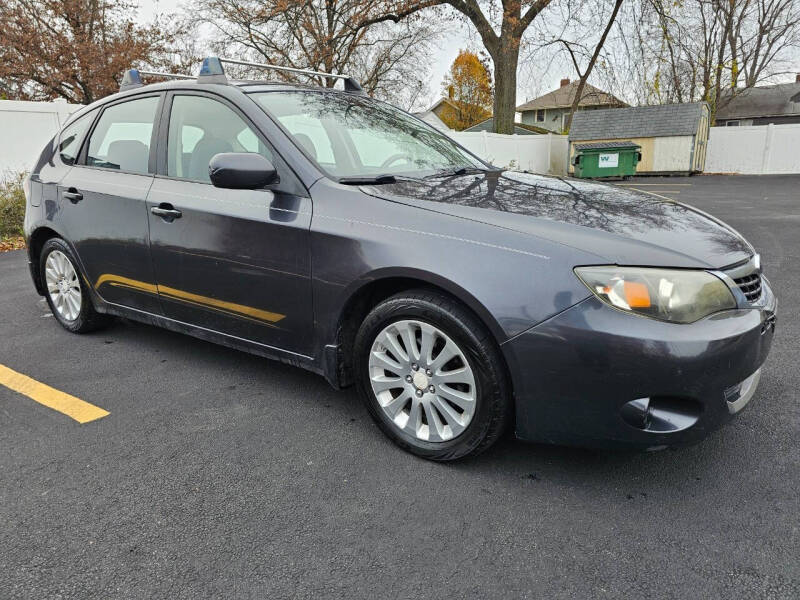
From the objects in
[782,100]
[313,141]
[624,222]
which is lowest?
[624,222]

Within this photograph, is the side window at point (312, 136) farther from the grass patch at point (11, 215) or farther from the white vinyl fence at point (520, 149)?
the white vinyl fence at point (520, 149)

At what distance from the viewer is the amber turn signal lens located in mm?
2092

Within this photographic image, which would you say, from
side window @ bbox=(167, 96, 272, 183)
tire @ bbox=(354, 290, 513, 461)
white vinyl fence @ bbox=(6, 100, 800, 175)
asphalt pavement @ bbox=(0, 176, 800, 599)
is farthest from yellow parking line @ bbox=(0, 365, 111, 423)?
white vinyl fence @ bbox=(6, 100, 800, 175)

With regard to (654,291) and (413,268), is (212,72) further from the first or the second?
(654,291)

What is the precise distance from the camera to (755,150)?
2644 centimetres

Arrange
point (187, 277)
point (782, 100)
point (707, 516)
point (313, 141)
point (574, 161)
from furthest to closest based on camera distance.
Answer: point (782, 100)
point (574, 161)
point (187, 277)
point (313, 141)
point (707, 516)

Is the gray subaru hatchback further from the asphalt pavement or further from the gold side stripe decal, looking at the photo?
the asphalt pavement

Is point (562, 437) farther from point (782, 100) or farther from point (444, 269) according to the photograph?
point (782, 100)

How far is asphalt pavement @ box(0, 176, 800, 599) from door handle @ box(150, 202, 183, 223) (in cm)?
95

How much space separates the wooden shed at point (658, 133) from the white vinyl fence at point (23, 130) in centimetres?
2098

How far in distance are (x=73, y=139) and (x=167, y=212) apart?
1509 millimetres

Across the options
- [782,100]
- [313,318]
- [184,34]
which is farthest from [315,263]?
[782,100]

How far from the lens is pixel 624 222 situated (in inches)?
95.7

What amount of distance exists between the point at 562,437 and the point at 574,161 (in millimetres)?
22855
